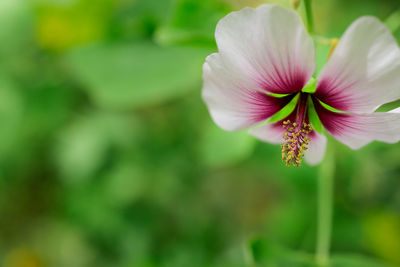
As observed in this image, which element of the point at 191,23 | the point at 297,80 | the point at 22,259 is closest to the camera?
the point at 297,80

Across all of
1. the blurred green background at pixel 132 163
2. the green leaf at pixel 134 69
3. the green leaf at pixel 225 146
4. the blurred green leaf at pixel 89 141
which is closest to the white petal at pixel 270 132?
the green leaf at pixel 225 146

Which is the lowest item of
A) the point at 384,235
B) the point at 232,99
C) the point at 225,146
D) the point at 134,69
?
the point at 384,235

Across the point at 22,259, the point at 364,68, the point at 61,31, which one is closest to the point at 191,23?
the point at 364,68

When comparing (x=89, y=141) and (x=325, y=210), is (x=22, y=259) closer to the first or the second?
(x=89, y=141)

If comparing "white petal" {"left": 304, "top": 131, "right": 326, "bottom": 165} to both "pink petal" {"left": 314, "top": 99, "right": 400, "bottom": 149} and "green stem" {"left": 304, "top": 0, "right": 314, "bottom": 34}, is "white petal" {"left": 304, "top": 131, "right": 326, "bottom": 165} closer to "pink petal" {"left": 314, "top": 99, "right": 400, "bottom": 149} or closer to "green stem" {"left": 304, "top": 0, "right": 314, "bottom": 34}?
"pink petal" {"left": 314, "top": 99, "right": 400, "bottom": 149}

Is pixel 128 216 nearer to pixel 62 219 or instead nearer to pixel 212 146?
pixel 62 219

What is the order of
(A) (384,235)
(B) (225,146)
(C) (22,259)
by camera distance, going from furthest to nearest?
(C) (22,259), (A) (384,235), (B) (225,146)

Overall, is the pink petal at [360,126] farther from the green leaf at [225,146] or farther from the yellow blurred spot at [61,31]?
the yellow blurred spot at [61,31]
